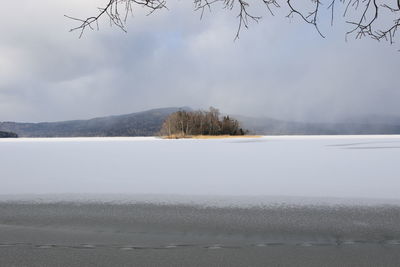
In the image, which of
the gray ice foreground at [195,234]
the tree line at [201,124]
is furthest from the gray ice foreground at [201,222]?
the tree line at [201,124]

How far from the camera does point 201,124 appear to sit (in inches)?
2522

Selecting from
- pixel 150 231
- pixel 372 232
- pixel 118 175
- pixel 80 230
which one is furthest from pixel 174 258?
pixel 118 175

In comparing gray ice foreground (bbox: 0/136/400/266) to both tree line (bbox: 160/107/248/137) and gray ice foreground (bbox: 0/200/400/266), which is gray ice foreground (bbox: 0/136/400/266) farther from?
tree line (bbox: 160/107/248/137)

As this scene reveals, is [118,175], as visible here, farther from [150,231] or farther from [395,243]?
[395,243]

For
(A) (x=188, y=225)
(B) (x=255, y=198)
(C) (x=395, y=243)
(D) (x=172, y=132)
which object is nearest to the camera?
(C) (x=395, y=243)

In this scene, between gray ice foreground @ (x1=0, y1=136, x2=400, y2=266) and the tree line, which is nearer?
gray ice foreground @ (x1=0, y1=136, x2=400, y2=266)

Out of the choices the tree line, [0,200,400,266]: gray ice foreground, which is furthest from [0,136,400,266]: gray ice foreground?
the tree line

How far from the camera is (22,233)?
14.8 ft

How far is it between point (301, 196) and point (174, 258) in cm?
399

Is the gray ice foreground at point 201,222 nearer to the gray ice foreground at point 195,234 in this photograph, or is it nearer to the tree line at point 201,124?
the gray ice foreground at point 195,234

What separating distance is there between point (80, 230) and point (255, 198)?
10.4 ft

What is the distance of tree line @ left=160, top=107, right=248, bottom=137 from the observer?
203ft

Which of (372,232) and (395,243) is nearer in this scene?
(395,243)

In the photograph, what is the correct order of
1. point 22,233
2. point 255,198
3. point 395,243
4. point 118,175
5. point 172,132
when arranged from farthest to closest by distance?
1. point 172,132
2. point 118,175
3. point 255,198
4. point 22,233
5. point 395,243
